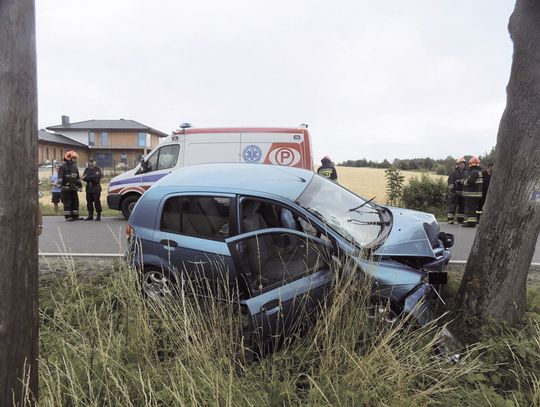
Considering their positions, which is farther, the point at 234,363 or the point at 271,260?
the point at 271,260

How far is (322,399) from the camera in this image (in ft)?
6.92

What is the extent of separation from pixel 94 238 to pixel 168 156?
305cm

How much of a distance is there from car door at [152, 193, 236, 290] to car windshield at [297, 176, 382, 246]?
0.82 m

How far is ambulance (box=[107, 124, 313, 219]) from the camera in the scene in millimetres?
9688

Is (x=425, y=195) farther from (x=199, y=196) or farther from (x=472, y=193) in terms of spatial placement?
(x=199, y=196)

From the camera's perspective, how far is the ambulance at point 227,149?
381 inches

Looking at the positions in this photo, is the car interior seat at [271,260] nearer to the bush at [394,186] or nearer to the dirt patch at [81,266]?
the dirt patch at [81,266]

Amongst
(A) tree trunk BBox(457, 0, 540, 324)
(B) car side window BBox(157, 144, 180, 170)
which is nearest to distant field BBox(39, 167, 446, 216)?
(B) car side window BBox(157, 144, 180, 170)

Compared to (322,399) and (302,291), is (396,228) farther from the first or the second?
(322,399)

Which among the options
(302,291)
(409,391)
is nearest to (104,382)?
(302,291)

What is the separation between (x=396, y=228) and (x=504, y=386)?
4.86 feet

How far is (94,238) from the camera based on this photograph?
8.05 m

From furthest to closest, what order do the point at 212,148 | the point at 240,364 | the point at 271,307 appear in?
the point at 212,148, the point at 271,307, the point at 240,364

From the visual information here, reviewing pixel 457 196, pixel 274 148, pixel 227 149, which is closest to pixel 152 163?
pixel 227 149
